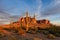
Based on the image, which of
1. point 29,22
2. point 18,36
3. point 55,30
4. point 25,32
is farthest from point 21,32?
point 55,30

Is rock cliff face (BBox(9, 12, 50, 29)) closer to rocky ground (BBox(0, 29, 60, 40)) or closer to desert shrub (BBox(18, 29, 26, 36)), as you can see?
desert shrub (BBox(18, 29, 26, 36))

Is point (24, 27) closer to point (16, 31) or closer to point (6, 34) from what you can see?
point (16, 31)

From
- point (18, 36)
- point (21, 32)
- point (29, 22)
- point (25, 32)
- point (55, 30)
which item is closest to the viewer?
point (18, 36)

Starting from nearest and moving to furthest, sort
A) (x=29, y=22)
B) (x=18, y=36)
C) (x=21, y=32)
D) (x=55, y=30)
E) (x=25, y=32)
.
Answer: (x=18, y=36) < (x=21, y=32) < (x=25, y=32) < (x=29, y=22) < (x=55, y=30)

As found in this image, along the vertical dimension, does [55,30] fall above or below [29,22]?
below

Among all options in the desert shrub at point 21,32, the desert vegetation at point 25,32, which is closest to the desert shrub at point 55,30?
the desert vegetation at point 25,32

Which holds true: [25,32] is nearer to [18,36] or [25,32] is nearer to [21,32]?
[21,32]

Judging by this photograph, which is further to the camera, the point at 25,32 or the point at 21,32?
the point at 25,32

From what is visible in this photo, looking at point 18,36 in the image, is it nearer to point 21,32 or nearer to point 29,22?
point 21,32

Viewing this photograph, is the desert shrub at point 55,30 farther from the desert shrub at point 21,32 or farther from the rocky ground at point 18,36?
the desert shrub at point 21,32

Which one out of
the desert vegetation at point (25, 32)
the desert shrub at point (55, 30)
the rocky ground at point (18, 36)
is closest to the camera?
the rocky ground at point (18, 36)

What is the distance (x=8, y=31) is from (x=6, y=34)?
142 cm

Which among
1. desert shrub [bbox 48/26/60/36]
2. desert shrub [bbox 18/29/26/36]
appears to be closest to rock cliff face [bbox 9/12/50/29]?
desert shrub [bbox 48/26/60/36]

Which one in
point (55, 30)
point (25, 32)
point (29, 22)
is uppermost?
point (29, 22)
